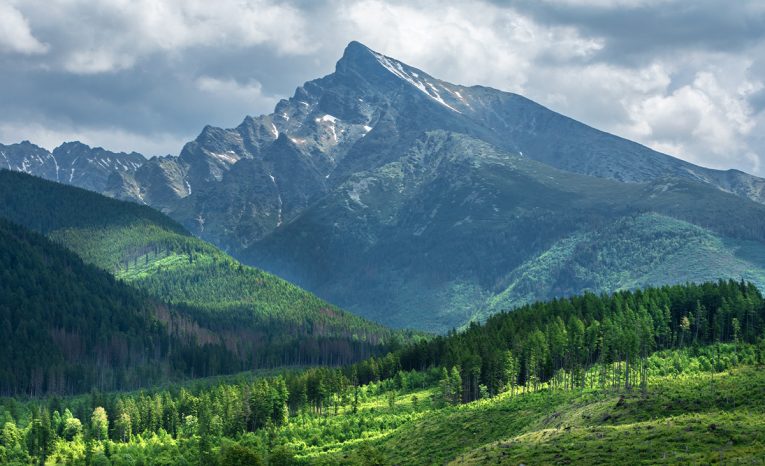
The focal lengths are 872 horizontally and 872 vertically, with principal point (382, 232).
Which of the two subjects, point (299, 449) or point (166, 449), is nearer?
point (299, 449)

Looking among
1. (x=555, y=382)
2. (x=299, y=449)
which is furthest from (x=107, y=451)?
(x=555, y=382)

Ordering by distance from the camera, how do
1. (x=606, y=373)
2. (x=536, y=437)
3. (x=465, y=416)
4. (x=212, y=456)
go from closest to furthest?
(x=536, y=437), (x=212, y=456), (x=465, y=416), (x=606, y=373)

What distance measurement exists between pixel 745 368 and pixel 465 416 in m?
53.5

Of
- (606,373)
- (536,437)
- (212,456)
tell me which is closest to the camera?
(536,437)

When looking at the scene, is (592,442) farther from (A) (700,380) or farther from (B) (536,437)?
(A) (700,380)

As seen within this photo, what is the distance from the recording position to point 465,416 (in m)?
168

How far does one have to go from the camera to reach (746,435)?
110438 millimetres

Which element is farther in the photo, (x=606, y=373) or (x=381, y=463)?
(x=606, y=373)

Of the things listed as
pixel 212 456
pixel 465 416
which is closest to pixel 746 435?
pixel 465 416

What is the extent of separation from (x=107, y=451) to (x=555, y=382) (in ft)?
329

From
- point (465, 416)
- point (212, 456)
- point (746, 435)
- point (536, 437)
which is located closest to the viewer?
point (746, 435)

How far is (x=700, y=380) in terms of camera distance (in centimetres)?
15800

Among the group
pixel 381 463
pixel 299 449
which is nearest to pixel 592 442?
pixel 381 463

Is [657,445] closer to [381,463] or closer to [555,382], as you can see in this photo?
[381,463]
